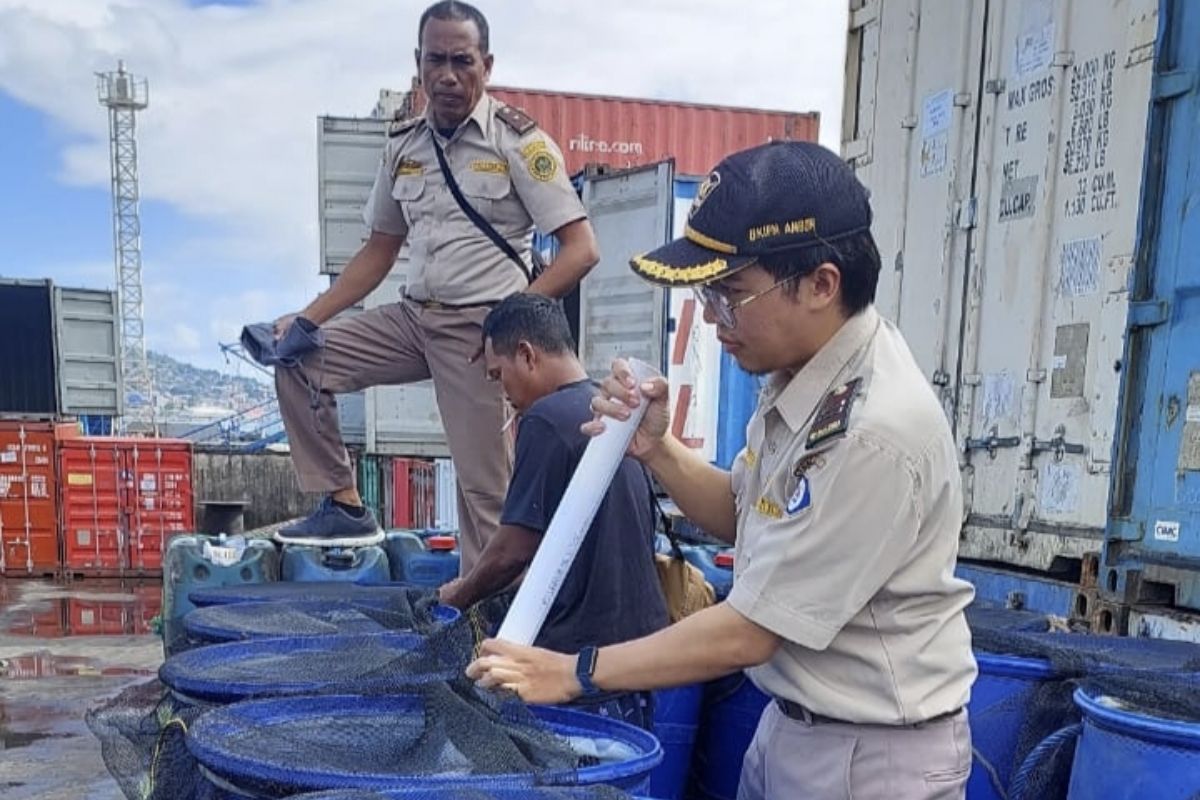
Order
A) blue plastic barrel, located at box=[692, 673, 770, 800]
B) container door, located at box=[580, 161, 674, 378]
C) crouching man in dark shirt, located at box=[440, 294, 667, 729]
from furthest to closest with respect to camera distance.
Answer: container door, located at box=[580, 161, 674, 378] < blue plastic barrel, located at box=[692, 673, 770, 800] < crouching man in dark shirt, located at box=[440, 294, 667, 729]

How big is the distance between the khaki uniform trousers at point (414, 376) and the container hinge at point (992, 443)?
7.13 ft

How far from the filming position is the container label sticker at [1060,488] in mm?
3947

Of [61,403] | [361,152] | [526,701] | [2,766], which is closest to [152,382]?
[61,403]

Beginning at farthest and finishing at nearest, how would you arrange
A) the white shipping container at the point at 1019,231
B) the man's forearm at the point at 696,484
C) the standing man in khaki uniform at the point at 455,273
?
the white shipping container at the point at 1019,231
the standing man in khaki uniform at the point at 455,273
the man's forearm at the point at 696,484

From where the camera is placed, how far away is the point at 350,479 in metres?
3.60

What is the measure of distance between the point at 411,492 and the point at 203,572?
332 inches

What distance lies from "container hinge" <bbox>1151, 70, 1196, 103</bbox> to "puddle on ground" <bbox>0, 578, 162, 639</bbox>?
8150mm

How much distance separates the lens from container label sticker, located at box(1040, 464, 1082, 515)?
13.0ft

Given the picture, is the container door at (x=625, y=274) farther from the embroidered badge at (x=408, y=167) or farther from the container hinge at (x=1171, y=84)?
the container hinge at (x=1171, y=84)

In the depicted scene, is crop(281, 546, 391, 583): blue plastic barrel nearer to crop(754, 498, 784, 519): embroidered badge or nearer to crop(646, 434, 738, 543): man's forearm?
crop(646, 434, 738, 543): man's forearm

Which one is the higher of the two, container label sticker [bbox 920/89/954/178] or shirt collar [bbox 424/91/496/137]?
container label sticker [bbox 920/89/954/178]

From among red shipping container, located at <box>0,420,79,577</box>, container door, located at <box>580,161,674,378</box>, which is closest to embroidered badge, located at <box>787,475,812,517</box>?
container door, located at <box>580,161,674,378</box>

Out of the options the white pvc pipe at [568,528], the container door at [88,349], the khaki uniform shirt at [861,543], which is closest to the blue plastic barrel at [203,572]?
the white pvc pipe at [568,528]

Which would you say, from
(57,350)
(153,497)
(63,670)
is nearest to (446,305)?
(63,670)
